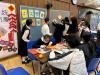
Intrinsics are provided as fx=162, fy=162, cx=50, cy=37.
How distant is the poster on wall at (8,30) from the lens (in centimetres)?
457

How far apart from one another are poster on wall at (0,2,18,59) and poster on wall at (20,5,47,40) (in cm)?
38

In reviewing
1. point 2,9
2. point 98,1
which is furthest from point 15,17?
point 98,1

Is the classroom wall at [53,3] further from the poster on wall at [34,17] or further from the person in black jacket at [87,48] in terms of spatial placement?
the person in black jacket at [87,48]

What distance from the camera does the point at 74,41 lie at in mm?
2732

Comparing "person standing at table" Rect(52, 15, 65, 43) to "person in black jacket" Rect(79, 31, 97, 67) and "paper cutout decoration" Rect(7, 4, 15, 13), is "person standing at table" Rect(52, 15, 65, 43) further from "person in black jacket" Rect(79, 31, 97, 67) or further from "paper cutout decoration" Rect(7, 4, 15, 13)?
"person in black jacket" Rect(79, 31, 97, 67)

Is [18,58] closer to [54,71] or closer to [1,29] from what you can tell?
[1,29]

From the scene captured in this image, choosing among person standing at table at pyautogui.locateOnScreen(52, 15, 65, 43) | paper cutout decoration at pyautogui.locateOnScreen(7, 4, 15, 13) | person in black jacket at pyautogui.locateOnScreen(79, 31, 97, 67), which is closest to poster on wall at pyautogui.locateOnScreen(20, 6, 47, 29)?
paper cutout decoration at pyautogui.locateOnScreen(7, 4, 15, 13)

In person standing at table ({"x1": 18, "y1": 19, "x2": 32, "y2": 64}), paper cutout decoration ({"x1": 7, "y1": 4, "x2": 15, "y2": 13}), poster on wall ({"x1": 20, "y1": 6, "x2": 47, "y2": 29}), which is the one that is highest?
paper cutout decoration ({"x1": 7, "y1": 4, "x2": 15, "y2": 13})

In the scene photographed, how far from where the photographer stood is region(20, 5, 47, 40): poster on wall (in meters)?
5.28

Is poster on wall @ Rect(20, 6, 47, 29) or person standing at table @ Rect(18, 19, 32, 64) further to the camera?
poster on wall @ Rect(20, 6, 47, 29)

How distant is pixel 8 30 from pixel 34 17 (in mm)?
1289

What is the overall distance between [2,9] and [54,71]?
2.48 meters

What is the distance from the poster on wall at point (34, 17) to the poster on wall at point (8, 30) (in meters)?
0.38

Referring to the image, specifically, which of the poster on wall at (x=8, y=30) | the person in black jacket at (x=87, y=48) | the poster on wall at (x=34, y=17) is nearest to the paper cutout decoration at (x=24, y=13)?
the poster on wall at (x=34, y=17)
